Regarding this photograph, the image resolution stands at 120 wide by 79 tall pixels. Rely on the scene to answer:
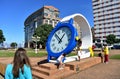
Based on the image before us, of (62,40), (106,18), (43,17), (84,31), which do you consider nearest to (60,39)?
(62,40)

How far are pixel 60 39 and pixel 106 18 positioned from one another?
90.5 metres

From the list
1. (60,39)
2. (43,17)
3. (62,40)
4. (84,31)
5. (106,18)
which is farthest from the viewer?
(106,18)

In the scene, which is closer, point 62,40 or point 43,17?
point 62,40

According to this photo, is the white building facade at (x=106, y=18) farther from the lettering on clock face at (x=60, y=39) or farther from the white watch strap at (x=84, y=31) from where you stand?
the lettering on clock face at (x=60, y=39)

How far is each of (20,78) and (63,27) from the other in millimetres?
10858

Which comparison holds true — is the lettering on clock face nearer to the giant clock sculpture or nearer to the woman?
the giant clock sculpture

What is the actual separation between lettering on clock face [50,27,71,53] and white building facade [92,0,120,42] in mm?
83610

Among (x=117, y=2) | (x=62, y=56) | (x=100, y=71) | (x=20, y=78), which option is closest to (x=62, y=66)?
(x=62, y=56)

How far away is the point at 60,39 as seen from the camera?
1412cm

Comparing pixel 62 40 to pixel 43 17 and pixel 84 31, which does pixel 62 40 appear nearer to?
pixel 84 31

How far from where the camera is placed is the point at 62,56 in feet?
39.5

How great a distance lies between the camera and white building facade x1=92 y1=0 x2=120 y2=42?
9644cm

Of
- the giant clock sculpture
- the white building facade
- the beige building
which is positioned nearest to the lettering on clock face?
the giant clock sculpture

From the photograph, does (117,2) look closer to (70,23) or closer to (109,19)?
(109,19)
